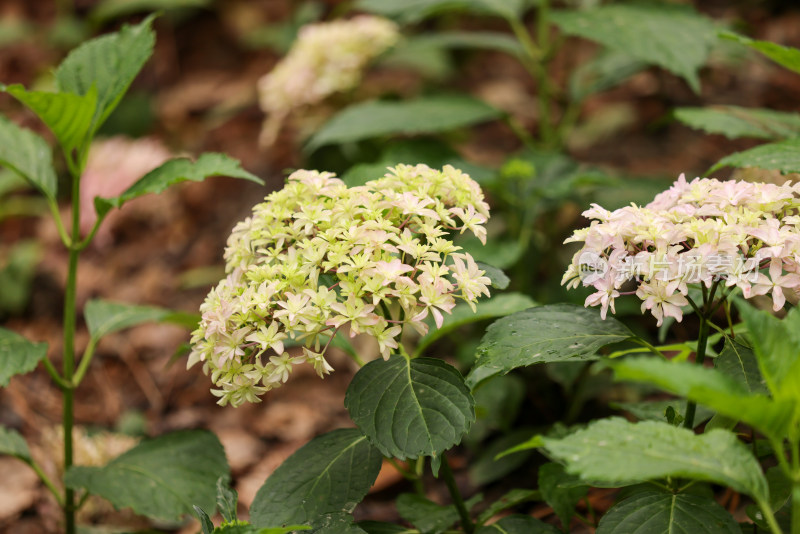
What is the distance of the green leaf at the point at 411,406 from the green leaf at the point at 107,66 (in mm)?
938

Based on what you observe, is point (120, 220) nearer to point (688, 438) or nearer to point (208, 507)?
point (208, 507)

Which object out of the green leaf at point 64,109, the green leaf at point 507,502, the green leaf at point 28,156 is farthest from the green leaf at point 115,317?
the green leaf at point 507,502

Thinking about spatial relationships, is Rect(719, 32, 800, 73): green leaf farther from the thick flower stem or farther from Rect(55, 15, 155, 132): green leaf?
Rect(55, 15, 155, 132): green leaf

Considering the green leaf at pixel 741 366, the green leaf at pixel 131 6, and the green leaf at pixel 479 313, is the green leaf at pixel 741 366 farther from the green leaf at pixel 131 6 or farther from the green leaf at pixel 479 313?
the green leaf at pixel 131 6

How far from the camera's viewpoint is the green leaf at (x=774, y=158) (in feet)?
4.15

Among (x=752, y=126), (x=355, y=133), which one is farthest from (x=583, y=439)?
(x=355, y=133)

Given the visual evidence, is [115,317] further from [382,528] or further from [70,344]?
[382,528]

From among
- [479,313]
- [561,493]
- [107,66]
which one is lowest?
[561,493]

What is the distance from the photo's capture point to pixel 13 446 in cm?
155

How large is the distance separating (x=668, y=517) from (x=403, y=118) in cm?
164

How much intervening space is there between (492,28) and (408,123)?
7.75 ft

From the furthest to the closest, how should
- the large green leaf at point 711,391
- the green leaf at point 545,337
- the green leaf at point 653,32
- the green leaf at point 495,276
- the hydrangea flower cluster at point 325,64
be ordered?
the hydrangea flower cluster at point 325,64, the green leaf at point 653,32, the green leaf at point 495,276, the green leaf at point 545,337, the large green leaf at point 711,391

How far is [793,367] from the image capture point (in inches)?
31.4

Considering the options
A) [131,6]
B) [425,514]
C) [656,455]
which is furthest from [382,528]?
[131,6]
